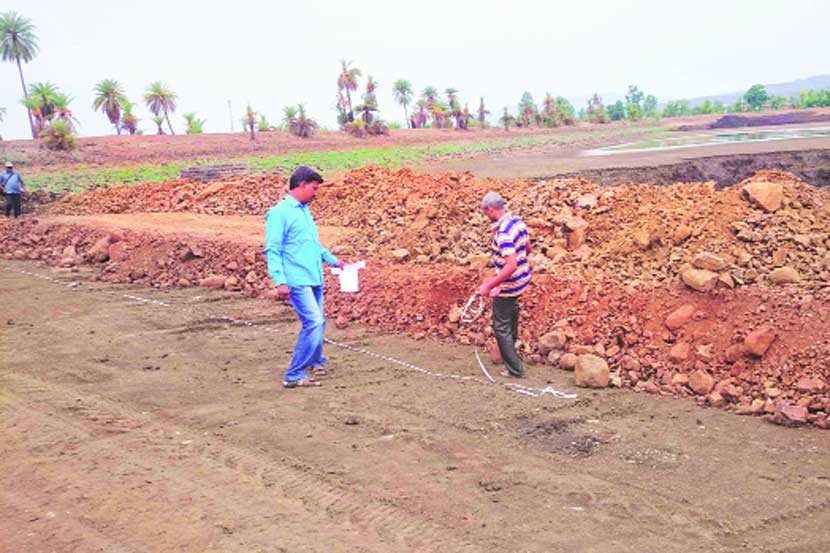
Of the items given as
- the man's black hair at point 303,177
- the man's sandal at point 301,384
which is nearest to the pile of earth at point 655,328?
the man's sandal at point 301,384

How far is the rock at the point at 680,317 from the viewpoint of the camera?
732 cm

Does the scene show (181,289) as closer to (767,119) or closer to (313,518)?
(313,518)

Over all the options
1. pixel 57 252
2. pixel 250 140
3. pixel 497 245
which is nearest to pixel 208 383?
pixel 497 245

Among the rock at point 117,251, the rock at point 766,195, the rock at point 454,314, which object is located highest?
the rock at point 766,195

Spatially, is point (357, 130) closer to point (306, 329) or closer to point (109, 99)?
point (109, 99)

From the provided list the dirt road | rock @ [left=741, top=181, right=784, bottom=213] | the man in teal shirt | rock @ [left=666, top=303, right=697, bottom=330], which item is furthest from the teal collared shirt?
rock @ [left=741, top=181, right=784, bottom=213]

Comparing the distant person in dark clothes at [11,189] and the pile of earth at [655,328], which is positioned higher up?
the distant person in dark clothes at [11,189]

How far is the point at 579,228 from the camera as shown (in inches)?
373

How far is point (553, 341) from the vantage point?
766 cm

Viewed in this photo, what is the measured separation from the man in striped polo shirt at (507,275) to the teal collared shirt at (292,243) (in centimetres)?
152

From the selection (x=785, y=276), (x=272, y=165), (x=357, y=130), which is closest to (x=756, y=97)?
(x=357, y=130)

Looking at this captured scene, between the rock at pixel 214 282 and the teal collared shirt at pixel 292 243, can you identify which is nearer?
the teal collared shirt at pixel 292 243

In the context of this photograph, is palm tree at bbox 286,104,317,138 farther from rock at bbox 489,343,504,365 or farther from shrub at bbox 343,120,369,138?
rock at bbox 489,343,504,365

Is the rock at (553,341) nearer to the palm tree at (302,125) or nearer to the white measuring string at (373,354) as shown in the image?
the white measuring string at (373,354)
